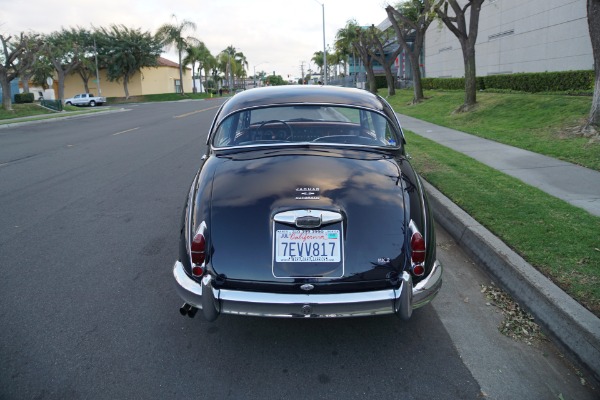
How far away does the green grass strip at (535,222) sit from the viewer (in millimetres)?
3762

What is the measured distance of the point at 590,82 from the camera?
578 inches

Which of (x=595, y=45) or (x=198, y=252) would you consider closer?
(x=198, y=252)

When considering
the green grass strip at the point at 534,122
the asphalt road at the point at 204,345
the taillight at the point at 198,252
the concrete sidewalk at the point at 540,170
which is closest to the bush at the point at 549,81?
the green grass strip at the point at 534,122

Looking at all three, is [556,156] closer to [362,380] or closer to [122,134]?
[362,380]

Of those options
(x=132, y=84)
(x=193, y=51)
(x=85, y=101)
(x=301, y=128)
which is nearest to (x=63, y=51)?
(x=85, y=101)

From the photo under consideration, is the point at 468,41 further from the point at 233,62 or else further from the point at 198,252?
the point at 233,62

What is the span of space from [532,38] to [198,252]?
2656 centimetres

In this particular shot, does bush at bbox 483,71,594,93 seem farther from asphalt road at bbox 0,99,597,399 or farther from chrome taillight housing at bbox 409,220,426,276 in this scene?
chrome taillight housing at bbox 409,220,426,276

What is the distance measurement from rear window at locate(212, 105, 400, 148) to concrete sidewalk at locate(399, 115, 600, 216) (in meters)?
3.01

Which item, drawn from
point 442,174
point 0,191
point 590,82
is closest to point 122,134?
point 0,191

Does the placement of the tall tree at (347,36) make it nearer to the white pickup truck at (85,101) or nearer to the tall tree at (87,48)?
the white pickup truck at (85,101)

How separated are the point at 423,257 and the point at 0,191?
24.9 ft

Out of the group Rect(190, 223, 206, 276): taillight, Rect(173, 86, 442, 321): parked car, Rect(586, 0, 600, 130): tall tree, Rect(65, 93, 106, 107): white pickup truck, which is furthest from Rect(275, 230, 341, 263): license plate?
Rect(65, 93, 106, 107): white pickup truck

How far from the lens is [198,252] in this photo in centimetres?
300
